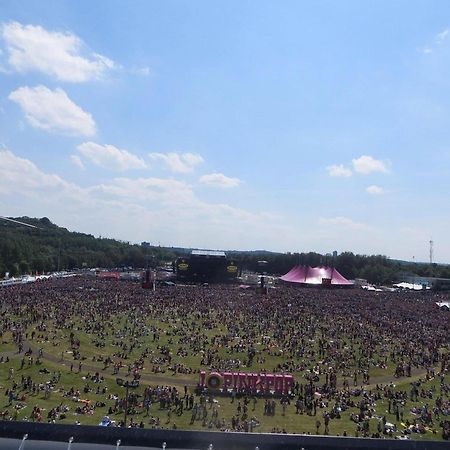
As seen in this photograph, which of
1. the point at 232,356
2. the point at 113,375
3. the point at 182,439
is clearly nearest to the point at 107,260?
the point at 232,356

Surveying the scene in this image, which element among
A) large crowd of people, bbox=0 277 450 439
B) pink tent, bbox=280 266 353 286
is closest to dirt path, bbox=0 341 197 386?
large crowd of people, bbox=0 277 450 439

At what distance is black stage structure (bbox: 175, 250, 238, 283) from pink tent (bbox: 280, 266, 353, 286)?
472 inches

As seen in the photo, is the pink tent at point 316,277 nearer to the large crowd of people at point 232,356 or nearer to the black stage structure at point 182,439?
the large crowd of people at point 232,356

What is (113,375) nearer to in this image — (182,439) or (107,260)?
(182,439)

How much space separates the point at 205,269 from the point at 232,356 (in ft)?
217

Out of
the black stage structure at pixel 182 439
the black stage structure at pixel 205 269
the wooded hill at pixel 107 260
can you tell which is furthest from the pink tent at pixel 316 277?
the black stage structure at pixel 182 439

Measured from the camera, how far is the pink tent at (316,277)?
106 m

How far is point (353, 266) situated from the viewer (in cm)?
15075

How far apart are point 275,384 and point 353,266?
4803 inches

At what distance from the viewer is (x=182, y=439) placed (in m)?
18.9

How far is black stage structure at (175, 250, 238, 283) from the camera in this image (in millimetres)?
109062

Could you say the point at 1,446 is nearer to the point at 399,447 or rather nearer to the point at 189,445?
the point at 189,445

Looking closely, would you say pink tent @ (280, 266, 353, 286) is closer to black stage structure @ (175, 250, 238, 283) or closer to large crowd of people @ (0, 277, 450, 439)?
black stage structure @ (175, 250, 238, 283)

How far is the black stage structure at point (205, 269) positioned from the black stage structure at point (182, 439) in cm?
8978
